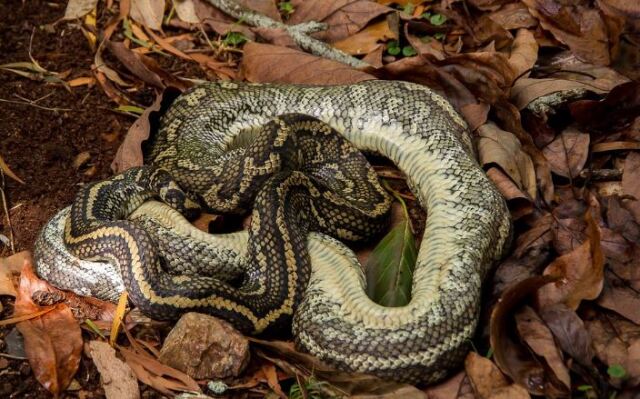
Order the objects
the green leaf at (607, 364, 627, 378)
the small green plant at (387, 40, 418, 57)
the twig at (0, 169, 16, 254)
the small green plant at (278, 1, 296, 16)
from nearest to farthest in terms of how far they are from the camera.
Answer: the green leaf at (607, 364, 627, 378), the twig at (0, 169, 16, 254), the small green plant at (387, 40, 418, 57), the small green plant at (278, 1, 296, 16)

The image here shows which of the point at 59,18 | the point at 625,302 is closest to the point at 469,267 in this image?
the point at 625,302

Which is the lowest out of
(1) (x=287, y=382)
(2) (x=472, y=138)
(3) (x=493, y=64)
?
(1) (x=287, y=382)

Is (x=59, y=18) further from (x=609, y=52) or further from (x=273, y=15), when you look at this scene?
(x=609, y=52)

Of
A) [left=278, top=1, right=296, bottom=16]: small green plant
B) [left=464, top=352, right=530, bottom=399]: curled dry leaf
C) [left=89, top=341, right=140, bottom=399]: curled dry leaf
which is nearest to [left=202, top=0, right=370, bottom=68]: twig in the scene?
[left=278, top=1, right=296, bottom=16]: small green plant

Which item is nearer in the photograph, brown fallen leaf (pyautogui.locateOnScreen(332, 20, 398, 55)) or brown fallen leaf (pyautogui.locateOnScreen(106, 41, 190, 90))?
brown fallen leaf (pyautogui.locateOnScreen(106, 41, 190, 90))

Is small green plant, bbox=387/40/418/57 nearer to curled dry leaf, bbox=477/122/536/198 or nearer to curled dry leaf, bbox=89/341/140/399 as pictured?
curled dry leaf, bbox=477/122/536/198

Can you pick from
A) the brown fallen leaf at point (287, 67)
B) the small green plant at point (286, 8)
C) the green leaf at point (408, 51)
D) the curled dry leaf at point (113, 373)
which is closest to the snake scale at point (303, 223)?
the brown fallen leaf at point (287, 67)

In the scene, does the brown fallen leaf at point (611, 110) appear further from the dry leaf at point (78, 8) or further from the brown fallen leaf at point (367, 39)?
the dry leaf at point (78, 8)
